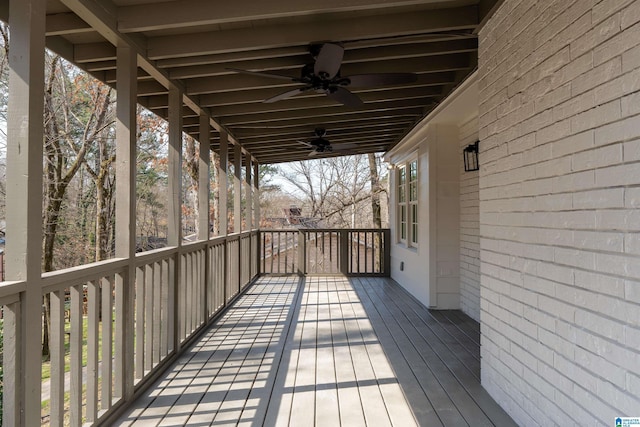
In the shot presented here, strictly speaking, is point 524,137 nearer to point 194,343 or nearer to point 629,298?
point 629,298

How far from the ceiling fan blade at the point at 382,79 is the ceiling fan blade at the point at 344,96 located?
0.13 metres

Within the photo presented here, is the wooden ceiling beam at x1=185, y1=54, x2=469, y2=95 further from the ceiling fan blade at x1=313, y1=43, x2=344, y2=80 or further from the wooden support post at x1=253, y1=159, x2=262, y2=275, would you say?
the wooden support post at x1=253, y1=159, x2=262, y2=275

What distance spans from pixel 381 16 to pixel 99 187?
7714 mm

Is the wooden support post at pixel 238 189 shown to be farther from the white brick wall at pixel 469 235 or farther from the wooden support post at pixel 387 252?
the white brick wall at pixel 469 235

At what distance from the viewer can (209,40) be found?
304 centimetres

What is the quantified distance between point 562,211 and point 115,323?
8.98 ft

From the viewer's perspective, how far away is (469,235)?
4879mm

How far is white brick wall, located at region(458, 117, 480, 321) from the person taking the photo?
15.3ft

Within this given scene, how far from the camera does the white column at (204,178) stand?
4367 mm

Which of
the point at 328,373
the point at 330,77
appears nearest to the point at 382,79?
the point at 330,77

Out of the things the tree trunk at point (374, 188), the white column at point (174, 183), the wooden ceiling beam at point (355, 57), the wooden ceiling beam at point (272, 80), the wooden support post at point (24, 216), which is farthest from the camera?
the tree trunk at point (374, 188)

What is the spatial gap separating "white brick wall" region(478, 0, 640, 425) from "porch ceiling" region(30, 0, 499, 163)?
0.60 m

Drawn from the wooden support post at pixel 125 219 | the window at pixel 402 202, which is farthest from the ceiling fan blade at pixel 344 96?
the window at pixel 402 202

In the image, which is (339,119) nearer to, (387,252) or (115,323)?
(387,252)
